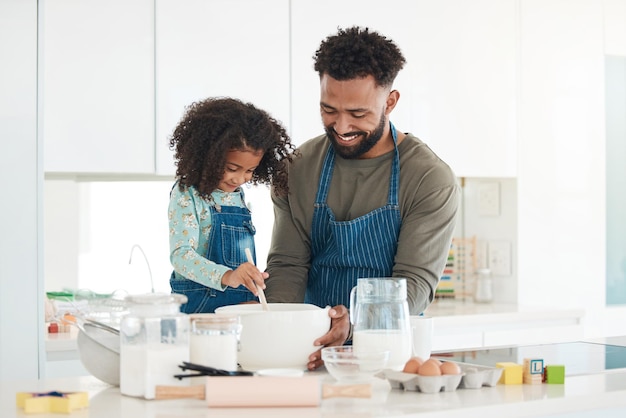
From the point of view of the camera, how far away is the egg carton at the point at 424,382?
1.63 meters

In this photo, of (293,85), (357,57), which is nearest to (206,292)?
(357,57)

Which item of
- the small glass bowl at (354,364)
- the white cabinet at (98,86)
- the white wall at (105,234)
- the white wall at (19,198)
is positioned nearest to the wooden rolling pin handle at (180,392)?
the small glass bowl at (354,364)

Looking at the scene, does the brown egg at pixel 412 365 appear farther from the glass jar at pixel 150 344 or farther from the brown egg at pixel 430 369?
the glass jar at pixel 150 344

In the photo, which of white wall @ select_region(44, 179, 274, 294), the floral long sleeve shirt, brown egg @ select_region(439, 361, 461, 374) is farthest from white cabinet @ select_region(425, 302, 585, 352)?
brown egg @ select_region(439, 361, 461, 374)

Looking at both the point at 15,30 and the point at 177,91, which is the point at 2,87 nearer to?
the point at 15,30

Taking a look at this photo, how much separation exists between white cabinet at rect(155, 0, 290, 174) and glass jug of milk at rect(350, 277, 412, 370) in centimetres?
169

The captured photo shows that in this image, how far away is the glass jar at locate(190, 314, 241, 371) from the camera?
1659mm

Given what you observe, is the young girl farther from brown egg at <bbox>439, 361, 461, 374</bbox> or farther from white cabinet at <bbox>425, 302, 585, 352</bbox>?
white cabinet at <bbox>425, 302, 585, 352</bbox>

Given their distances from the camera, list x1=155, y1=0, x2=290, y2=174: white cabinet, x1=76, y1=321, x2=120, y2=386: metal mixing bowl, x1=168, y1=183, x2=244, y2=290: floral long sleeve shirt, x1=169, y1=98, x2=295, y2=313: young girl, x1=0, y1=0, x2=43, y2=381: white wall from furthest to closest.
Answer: x1=155, y1=0, x2=290, y2=174: white cabinet → x1=0, y1=0, x2=43, y2=381: white wall → x1=169, y1=98, x2=295, y2=313: young girl → x1=168, y1=183, x2=244, y2=290: floral long sleeve shirt → x1=76, y1=321, x2=120, y2=386: metal mixing bowl

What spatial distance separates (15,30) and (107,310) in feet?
2.98

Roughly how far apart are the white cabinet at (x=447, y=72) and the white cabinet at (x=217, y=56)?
0.09m

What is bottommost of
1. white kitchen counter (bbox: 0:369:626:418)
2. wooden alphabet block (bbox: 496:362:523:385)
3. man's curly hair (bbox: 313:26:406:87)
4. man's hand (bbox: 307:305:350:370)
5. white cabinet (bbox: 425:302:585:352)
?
white cabinet (bbox: 425:302:585:352)

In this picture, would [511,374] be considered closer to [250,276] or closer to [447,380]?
[447,380]

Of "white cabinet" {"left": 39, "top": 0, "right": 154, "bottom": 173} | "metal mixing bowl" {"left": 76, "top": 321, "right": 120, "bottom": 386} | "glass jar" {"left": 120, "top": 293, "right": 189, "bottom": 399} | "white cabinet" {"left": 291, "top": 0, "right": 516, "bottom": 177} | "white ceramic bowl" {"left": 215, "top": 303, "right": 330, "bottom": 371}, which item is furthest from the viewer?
"white cabinet" {"left": 291, "top": 0, "right": 516, "bottom": 177}
